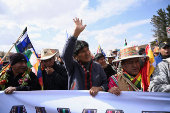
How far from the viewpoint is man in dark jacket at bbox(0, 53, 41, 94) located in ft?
8.56

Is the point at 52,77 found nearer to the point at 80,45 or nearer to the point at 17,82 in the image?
the point at 17,82

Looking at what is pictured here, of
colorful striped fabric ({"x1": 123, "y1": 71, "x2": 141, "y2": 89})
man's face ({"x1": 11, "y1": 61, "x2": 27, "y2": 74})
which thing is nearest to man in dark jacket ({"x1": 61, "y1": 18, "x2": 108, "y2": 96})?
colorful striped fabric ({"x1": 123, "y1": 71, "x2": 141, "y2": 89})

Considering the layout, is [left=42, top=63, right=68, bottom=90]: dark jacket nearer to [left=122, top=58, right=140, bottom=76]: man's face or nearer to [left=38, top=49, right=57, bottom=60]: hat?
[left=38, top=49, right=57, bottom=60]: hat

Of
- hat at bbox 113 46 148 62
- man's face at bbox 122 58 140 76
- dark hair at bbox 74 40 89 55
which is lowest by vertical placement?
man's face at bbox 122 58 140 76

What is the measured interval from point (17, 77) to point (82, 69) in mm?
1462

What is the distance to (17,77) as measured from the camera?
107 inches

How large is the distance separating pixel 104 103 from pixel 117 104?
0.63 ft

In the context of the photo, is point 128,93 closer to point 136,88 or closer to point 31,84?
point 136,88

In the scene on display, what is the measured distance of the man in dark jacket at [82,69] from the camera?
209 centimetres

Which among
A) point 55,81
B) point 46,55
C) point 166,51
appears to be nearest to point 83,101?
point 55,81

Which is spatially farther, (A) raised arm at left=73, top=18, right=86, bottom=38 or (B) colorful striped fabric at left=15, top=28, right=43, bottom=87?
(B) colorful striped fabric at left=15, top=28, right=43, bottom=87

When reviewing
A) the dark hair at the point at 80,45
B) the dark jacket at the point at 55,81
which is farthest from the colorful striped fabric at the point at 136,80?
the dark jacket at the point at 55,81

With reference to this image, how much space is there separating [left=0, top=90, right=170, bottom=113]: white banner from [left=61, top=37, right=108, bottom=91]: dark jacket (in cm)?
16

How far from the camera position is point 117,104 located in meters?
1.94
